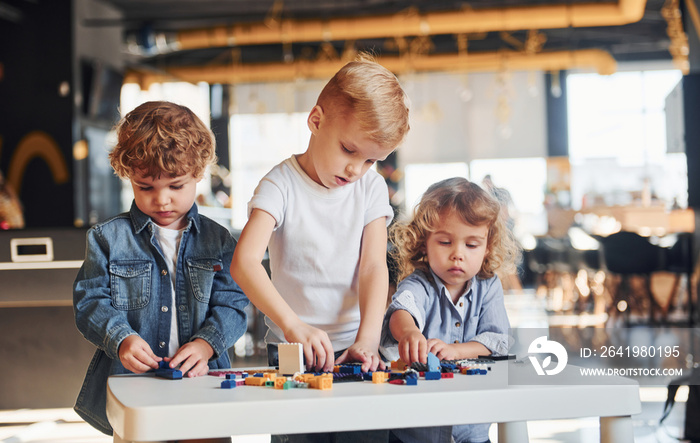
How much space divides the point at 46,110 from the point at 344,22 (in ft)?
10.4

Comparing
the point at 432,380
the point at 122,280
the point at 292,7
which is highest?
the point at 292,7

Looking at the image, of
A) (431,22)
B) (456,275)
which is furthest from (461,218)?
(431,22)

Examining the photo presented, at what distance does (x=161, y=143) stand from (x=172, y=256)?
0.19 m

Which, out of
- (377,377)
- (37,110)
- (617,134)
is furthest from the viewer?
(617,134)

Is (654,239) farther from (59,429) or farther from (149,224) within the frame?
(149,224)

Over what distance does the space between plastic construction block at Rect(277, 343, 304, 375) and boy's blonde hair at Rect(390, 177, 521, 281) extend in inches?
17.8

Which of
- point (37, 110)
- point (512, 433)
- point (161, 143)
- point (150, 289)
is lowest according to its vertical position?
point (512, 433)

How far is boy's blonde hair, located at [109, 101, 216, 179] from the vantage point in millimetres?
1096

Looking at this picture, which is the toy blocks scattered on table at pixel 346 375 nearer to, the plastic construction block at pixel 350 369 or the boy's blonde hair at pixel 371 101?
the plastic construction block at pixel 350 369

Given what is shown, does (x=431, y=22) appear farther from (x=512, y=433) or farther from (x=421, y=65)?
(x=512, y=433)

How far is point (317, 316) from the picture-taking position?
1164 mm

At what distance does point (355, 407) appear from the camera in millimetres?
699

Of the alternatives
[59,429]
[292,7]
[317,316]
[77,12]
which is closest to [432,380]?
[317,316]

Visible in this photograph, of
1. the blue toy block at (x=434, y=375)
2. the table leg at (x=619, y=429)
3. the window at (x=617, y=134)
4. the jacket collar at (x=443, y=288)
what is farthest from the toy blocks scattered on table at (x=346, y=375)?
the window at (x=617, y=134)
